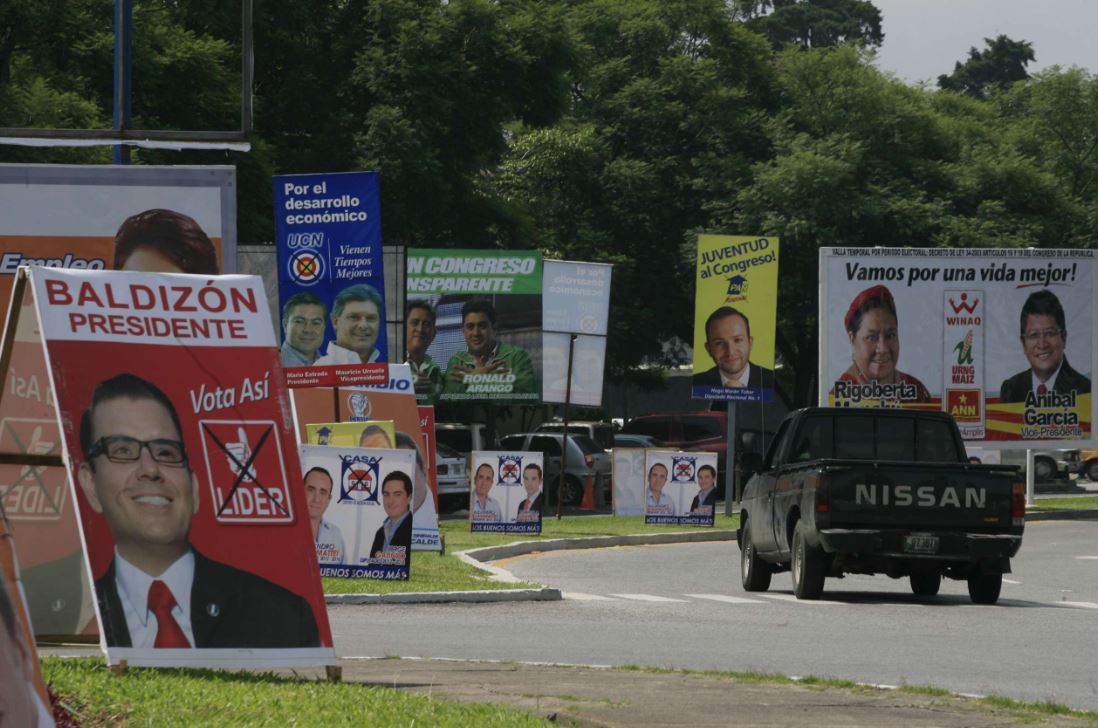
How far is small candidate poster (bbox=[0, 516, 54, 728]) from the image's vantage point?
477 cm

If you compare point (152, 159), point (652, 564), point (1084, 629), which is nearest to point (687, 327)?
point (152, 159)

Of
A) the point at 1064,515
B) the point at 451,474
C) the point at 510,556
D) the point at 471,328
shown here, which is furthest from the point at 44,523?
the point at 471,328

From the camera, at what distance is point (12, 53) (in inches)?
1547

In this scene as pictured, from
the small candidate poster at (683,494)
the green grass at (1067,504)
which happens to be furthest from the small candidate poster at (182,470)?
the green grass at (1067,504)

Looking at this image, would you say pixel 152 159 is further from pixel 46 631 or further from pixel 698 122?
pixel 46 631

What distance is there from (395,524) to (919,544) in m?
5.14

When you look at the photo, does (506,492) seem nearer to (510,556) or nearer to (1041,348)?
(510,556)

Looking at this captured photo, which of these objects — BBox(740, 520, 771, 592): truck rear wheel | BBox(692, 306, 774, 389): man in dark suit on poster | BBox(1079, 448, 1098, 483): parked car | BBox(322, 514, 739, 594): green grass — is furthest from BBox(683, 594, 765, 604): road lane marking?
BBox(1079, 448, 1098, 483): parked car

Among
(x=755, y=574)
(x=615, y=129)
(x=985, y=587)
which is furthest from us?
(x=615, y=129)

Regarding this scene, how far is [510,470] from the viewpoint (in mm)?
28562

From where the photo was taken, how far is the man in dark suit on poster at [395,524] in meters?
18.4

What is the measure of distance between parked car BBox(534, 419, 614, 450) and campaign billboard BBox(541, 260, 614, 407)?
22.0 feet

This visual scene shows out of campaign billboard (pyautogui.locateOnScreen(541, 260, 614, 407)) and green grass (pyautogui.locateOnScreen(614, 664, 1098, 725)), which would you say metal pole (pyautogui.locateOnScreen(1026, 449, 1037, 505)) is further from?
green grass (pyautogui.locateOnScreen(614, 664, 1098, 725))

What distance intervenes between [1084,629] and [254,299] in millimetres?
8395
